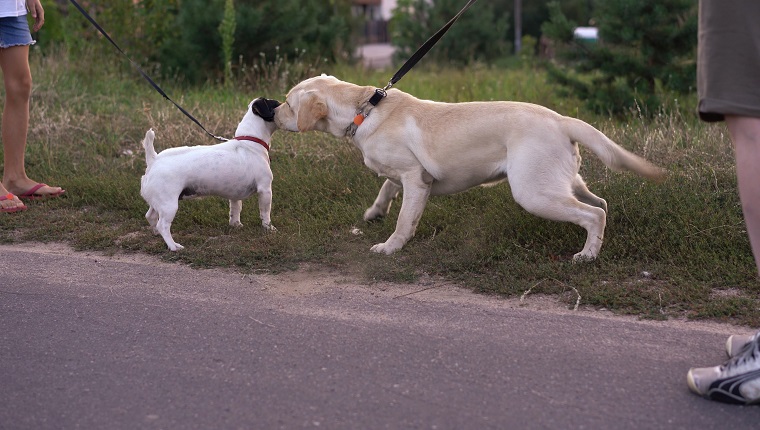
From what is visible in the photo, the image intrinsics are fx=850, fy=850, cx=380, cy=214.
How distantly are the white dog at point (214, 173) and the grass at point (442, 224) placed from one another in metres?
0.20

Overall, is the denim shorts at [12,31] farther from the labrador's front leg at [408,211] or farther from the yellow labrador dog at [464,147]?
the labrador's front leg at [408,211]

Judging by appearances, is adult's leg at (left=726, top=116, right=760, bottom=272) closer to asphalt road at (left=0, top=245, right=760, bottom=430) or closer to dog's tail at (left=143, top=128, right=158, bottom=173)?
asphalt road at (left=0, top=245, right=760, bottom=430)

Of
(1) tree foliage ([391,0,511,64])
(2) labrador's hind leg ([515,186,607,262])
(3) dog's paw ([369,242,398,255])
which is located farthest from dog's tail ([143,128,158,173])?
(1) tree foliage ([391,0,511,64])

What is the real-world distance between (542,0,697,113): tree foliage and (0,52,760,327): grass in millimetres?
959

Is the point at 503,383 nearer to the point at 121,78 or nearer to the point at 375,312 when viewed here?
the point at 375,312

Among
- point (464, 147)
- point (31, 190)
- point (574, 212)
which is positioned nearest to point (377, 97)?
point (464, 147)

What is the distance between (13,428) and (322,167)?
4067mm

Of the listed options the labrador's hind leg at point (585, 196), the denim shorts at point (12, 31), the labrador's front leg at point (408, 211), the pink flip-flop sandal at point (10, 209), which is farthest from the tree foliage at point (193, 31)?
the labrador's hind leg at point (585, 196)

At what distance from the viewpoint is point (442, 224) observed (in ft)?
17.6

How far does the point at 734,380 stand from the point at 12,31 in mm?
5300

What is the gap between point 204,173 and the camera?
202 inches

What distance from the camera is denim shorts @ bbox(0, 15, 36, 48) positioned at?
6.01 metres

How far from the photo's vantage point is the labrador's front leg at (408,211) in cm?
494

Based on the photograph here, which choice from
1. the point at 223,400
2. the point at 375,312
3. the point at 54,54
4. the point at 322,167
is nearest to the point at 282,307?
the point at 375,312
